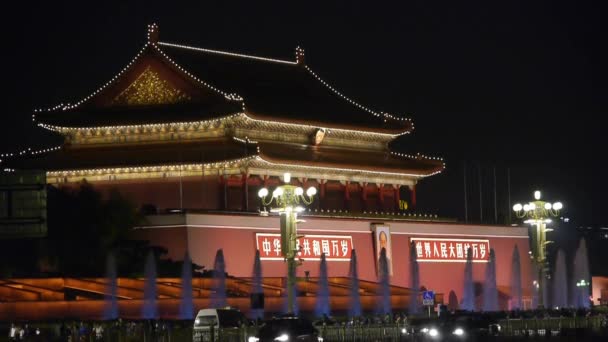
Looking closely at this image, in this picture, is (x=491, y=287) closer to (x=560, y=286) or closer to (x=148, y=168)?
(x=560, y=286)

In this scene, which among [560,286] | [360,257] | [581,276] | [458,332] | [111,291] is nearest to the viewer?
[458,332]

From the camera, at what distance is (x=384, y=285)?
63.8m

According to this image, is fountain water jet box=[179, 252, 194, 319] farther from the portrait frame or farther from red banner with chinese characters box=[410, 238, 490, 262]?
red banner with chinese characters box=[410, 238, 490, 262]

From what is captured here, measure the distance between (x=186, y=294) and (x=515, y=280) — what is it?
2370cm

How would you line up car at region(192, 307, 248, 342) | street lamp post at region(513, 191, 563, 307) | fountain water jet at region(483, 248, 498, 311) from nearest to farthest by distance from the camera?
car at region(192, 307, 248, 342) < street lamp post at region(513, 191, 563, 307) < fountain water jet at region(483, 248, 498, 311)

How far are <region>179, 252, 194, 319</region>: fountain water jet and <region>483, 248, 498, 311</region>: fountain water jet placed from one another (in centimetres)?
1866

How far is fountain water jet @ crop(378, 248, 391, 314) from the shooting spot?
62.2 metres

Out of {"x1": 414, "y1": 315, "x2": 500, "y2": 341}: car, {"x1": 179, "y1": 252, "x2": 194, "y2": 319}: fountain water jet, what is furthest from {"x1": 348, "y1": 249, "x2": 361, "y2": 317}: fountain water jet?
{"x1": 414, "y1": 315, "x2": 500, "y2": 341}: car

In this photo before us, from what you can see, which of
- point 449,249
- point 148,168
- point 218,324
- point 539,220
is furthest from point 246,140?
point 218,324

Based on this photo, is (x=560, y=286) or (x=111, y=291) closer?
(x=111, y=291)

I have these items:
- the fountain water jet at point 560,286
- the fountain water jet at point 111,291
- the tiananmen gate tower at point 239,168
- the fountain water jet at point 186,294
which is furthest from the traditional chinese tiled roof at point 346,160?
the fountain water jet at point 111,291

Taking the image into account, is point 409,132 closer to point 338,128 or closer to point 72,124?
point 338,128

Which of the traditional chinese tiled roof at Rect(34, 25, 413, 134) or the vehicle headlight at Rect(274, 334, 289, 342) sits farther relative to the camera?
the traditional chinese tiled roof at Rect(34, 25, 413, 134)

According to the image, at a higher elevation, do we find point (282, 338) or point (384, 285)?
point (384, 285)
